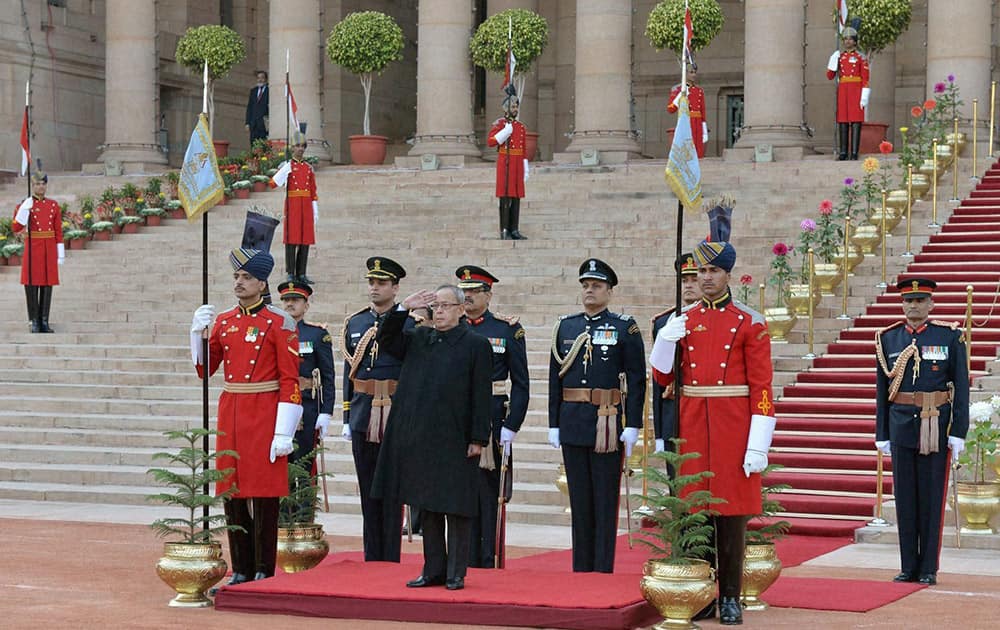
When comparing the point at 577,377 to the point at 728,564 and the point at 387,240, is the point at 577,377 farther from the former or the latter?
the point at 387,240

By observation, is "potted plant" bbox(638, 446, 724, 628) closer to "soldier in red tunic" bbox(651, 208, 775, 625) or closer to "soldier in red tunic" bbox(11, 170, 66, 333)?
"soldier in red tunic" bbox(651, 208, 775, 625)

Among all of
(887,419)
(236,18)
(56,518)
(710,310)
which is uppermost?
(236,18)

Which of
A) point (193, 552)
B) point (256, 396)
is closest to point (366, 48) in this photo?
point (256, 396)

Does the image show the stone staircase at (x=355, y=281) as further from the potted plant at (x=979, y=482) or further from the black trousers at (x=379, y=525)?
the black trousers at (x=379, y=525)

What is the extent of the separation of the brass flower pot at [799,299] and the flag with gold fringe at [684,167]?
7.96m

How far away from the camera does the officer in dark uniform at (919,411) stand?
11.1 meters

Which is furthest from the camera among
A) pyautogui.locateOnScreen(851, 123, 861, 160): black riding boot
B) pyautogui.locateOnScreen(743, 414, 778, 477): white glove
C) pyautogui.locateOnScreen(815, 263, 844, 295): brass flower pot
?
pyautogui.locateOnScreen(851, 123, 861, 160): black riding boot

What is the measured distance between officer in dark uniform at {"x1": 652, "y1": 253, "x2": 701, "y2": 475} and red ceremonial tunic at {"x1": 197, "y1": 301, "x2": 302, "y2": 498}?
2.13 meters

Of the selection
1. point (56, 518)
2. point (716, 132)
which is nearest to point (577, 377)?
point (56, 518)

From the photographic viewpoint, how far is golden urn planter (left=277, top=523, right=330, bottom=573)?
1088 centimetres

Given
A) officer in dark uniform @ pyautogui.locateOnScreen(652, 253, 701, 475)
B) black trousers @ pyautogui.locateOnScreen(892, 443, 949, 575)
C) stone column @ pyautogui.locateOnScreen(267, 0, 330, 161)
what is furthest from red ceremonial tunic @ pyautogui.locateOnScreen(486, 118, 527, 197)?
black trousers @ pyautogui.locateOnScreen(892, 443, 949, 575)

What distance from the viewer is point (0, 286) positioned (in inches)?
922

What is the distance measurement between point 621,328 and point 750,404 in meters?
1.55

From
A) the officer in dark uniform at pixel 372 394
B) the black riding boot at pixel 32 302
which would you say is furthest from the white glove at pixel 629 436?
the black riding boot at pixel 32 302
